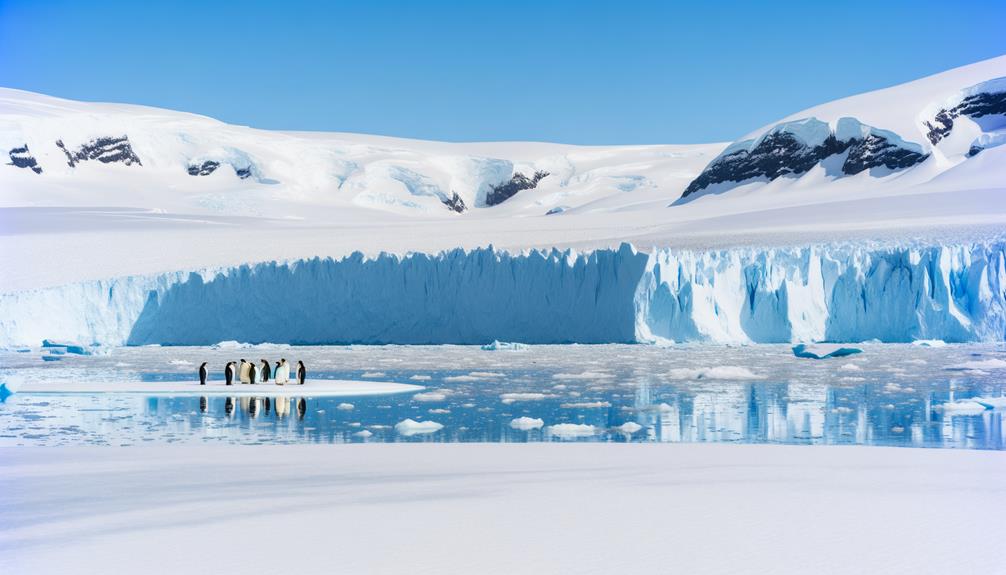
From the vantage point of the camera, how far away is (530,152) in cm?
7806

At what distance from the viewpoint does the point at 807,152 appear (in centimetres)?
4775

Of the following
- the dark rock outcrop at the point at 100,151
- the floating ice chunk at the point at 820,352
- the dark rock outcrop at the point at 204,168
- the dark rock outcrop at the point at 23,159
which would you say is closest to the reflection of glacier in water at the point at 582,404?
the floating ice chunk at the point at 820,352

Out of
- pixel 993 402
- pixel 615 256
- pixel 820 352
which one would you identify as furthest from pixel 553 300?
pixel 993 402

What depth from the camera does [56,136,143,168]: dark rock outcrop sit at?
6044cm

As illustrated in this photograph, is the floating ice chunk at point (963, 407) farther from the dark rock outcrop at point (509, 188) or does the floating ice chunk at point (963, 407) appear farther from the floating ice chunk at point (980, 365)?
the dark rock outcrop at point (509, 188)

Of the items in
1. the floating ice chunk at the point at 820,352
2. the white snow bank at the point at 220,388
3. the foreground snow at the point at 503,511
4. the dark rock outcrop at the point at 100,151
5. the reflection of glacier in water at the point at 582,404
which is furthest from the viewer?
the dark rock outcrop at the point at 100,151

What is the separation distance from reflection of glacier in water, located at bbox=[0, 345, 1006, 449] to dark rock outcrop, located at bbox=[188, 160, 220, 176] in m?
44.8

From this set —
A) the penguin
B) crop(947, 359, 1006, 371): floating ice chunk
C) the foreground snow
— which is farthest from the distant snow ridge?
the foreground snow

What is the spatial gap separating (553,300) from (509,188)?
49.3 m

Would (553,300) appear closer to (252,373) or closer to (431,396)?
(252,373)

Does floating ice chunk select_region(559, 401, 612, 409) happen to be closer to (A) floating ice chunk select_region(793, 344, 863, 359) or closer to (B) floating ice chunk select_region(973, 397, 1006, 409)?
(B) floating ice chunk select_region(973, 397, 1006, 409)

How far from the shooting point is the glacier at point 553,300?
829 inches

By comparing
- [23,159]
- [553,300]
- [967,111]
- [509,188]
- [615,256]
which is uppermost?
[23,159]

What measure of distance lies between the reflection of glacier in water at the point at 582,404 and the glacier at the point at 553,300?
6.87 ft
